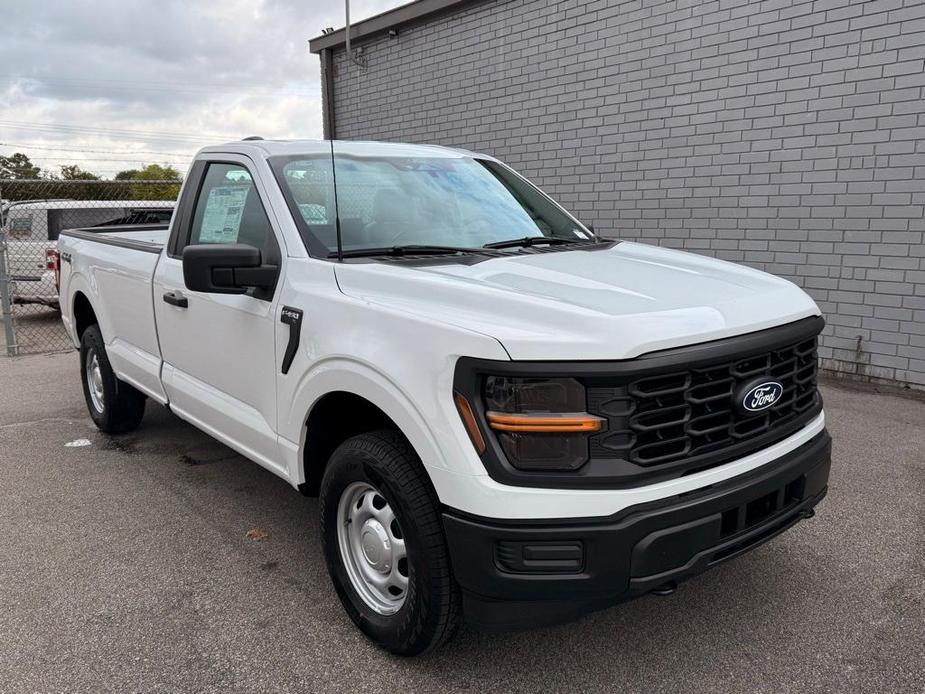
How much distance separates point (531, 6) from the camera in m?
9.32

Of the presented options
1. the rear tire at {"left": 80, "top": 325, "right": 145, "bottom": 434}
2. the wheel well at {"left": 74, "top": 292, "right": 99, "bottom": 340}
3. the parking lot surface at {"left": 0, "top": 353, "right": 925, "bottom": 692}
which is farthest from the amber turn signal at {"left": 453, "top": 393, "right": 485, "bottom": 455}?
the wheel well at {"left": 74, "top": 292, "right": 99, "bottom": 340}

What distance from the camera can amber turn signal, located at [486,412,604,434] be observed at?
217 centimetres

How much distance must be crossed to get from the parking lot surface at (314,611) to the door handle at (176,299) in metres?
1.15

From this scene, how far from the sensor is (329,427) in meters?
3.04

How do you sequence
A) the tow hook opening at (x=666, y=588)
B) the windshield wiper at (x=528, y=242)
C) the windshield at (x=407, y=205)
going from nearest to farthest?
the tow hook opening at (x=666, y=588) → the windshield at (x=407, y=205) → the windshield wiper at (x=528, y=242)

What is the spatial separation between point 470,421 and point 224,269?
1314mm

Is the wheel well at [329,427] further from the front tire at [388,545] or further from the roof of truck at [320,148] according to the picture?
the roof of truck at [320,148]

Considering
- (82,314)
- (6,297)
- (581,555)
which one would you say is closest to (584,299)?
(581,555)

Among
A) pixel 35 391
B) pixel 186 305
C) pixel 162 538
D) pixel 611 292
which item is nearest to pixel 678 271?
pixel 611 292

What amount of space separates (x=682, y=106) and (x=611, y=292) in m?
6.03

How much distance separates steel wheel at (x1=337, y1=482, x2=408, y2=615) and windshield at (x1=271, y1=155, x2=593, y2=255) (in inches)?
40.3

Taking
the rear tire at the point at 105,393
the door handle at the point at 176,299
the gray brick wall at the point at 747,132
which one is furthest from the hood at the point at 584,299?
the gray brick wall at the point at 747,132

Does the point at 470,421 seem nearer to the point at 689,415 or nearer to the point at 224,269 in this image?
the point at 689,415

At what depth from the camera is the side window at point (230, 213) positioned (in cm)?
340
